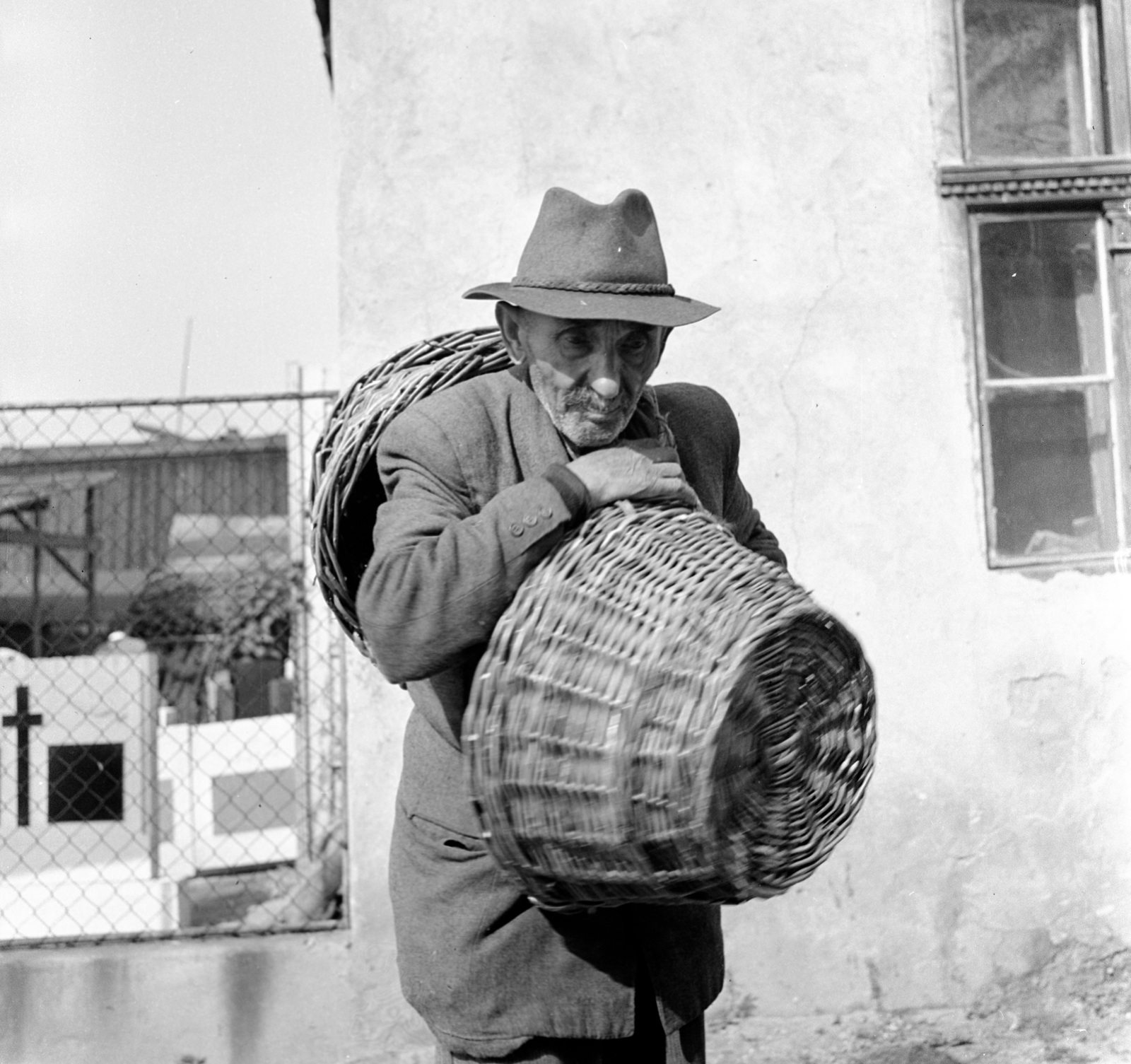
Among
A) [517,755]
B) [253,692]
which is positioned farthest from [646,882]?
[253,692]

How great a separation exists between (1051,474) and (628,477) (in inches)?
116

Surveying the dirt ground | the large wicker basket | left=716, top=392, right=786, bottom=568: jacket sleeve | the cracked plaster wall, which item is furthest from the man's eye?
the dirt ground

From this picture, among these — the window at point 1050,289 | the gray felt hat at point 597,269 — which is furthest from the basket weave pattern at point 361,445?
the window at point 1050,289

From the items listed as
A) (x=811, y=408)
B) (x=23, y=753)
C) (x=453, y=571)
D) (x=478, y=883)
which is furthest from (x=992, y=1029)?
(x=23, y=753)

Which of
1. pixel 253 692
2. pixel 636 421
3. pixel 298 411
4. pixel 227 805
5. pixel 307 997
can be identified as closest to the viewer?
pixel 636 421

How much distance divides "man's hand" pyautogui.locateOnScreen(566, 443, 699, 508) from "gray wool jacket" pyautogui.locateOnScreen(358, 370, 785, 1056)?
4 cm

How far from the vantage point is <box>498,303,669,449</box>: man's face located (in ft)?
6.29

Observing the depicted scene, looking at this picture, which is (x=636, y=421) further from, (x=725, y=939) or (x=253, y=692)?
(x=253, y=692)

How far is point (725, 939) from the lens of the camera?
4.06 meters

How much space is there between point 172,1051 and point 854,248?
3.41 meters

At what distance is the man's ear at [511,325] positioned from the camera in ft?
6.72

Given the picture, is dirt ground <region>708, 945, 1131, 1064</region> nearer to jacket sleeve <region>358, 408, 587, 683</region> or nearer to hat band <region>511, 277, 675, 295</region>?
jacket sleeve <region>358, 408, 587, 683</region>

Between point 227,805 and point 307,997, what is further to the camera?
point 227,805

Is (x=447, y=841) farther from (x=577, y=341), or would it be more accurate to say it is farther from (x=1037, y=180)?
(x=1037, y=180)
